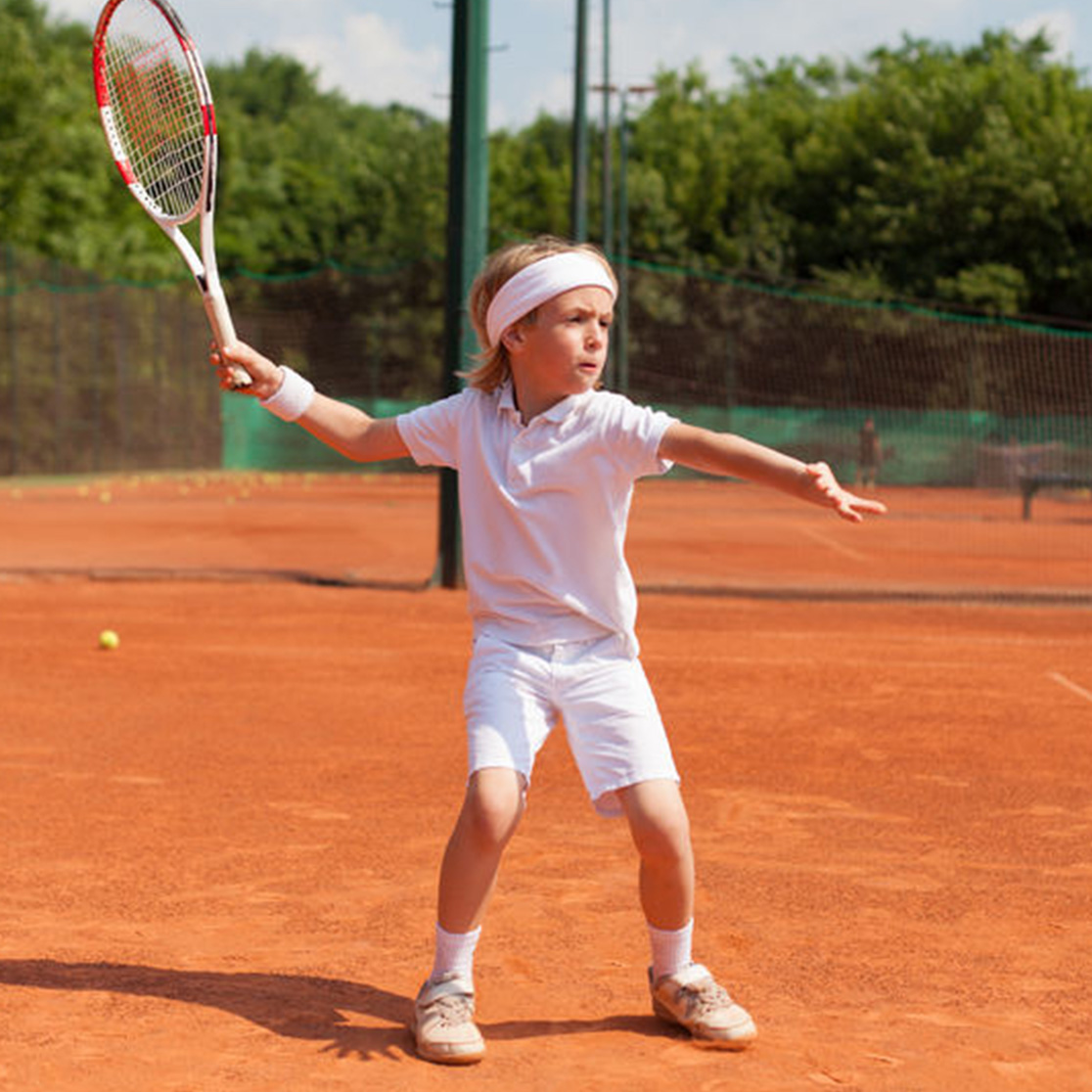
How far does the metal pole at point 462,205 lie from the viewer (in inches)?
489

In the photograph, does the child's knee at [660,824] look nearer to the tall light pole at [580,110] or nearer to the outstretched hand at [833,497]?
the outstretched hand at [833,497]

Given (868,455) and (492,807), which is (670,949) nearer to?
(492,807)

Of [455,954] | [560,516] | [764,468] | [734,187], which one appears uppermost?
[734,187]

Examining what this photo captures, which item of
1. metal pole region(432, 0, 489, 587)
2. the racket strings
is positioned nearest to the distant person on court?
metal pole region(432, 0, 489, 587)

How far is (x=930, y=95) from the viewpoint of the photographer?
41.7 metres

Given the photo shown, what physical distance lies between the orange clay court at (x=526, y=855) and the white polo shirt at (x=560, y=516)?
0.82m

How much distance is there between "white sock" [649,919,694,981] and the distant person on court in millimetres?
23049

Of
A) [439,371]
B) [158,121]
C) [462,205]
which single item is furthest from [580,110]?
[158,121]

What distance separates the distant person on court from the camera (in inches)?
1040

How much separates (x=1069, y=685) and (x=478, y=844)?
5709 mm

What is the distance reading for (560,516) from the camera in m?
3.60

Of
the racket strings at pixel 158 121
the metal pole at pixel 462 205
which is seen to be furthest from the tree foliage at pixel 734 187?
the racket strings at pixel 158 121

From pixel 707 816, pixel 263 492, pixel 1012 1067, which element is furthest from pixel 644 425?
pixel 263 492

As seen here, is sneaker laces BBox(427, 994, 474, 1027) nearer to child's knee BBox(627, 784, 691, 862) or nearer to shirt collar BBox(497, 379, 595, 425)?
child's knee BBox(627, 784, 691, 862)
